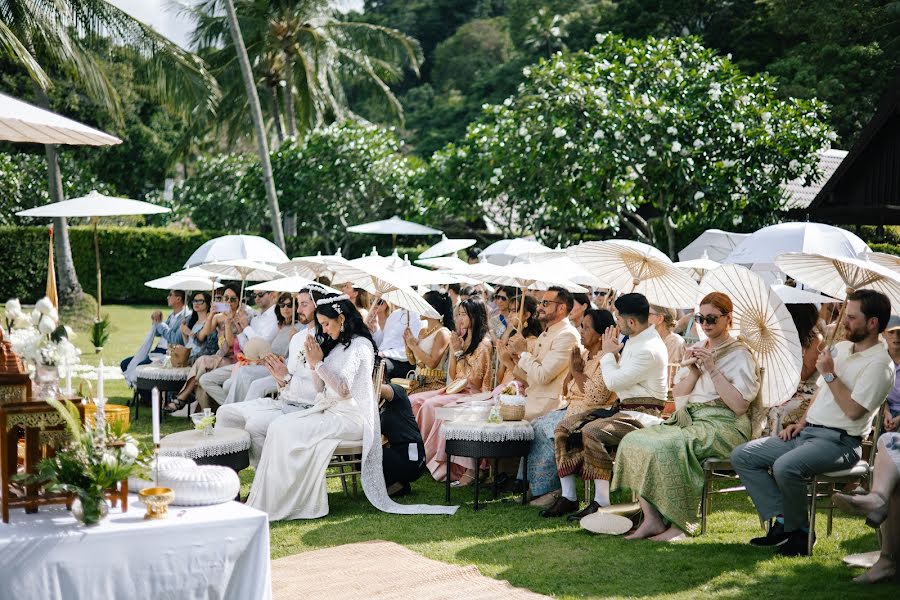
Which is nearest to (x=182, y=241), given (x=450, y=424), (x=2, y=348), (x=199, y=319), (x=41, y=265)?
(x=41, y=265)

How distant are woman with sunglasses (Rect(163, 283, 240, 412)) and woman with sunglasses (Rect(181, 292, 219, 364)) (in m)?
0.03

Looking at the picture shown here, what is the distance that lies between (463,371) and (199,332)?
4561 millimetres

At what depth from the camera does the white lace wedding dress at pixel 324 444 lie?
8.10 meters

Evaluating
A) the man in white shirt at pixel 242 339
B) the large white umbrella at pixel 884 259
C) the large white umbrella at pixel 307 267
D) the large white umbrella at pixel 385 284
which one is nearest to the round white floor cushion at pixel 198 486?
the large white umbrella at pixel 385 284

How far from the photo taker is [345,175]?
96.3ft

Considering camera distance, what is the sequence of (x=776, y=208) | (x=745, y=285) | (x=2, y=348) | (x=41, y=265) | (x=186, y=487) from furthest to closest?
(x=41, y=265) < (x=776, y=208) < (x=745, y=285) < (x=2, y=348) < (x=186, y=487)

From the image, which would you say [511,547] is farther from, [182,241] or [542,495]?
[182,241]

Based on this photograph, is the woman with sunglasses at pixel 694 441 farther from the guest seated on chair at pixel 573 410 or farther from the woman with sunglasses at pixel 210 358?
the woman with sunglasses at pixel 210 358

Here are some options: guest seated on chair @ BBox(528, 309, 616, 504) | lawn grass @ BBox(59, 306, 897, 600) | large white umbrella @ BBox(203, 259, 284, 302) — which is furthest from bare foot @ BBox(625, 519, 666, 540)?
large white umbrella @ BBox(203, 259, 284, 302)

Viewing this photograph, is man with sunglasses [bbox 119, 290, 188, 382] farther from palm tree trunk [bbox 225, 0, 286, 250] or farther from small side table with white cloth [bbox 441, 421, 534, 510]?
palm tree trunk [bbox 225, 0, 286, 250]

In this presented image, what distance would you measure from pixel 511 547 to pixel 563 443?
3.95 feet

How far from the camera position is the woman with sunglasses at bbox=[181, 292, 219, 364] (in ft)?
Answer: 43.2

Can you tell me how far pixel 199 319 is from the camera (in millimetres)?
13656

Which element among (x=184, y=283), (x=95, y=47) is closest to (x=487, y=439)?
(x=184, y=283)
